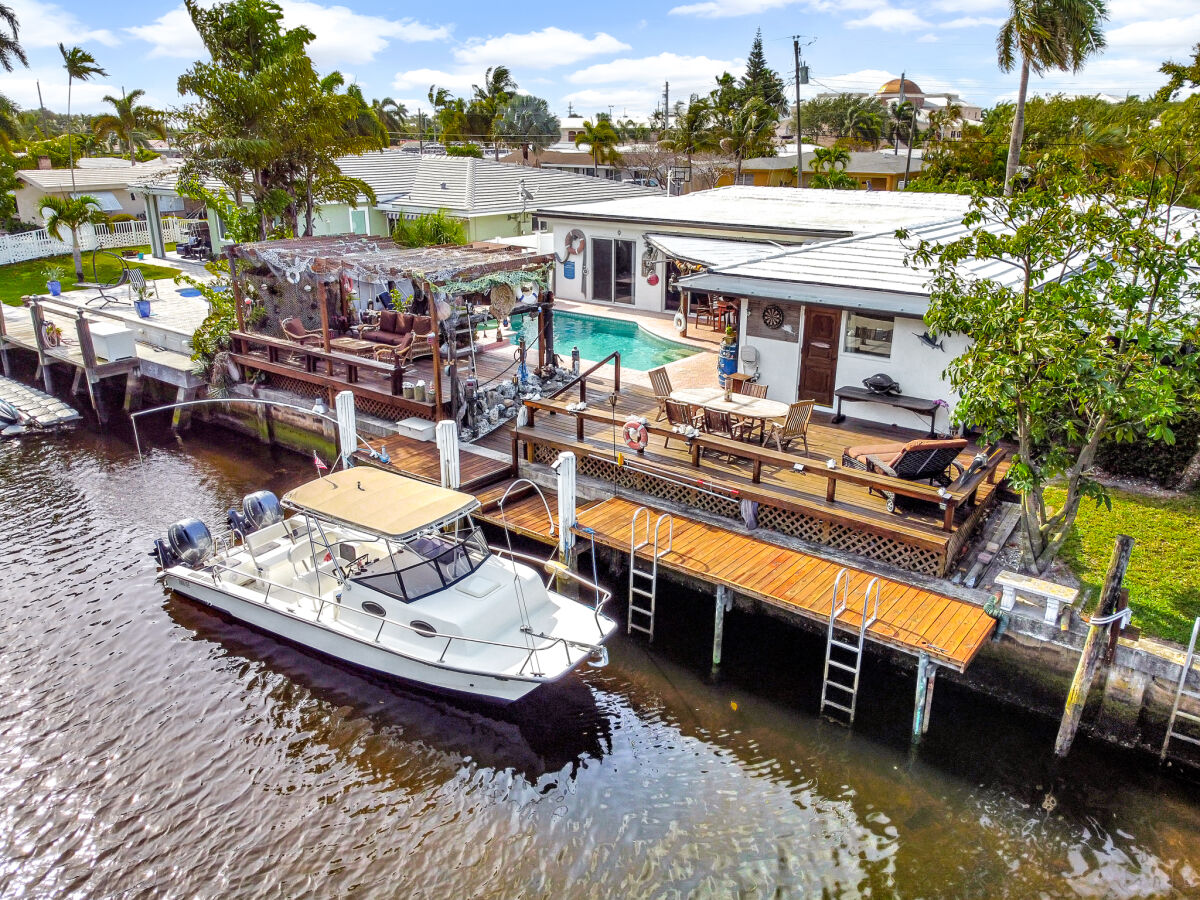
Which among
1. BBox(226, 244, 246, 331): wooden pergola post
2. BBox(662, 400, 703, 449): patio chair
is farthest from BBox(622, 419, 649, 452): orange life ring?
BBox(226, 244, 246, 331): wooden pergola post

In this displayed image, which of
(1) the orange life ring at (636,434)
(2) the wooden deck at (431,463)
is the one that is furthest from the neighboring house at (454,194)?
(1) the orange life ring at (636,434)

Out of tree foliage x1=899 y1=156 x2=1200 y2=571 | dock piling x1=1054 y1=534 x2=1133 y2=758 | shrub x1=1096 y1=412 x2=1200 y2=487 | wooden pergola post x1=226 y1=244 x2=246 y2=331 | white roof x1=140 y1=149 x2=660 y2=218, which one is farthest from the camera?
white roof x1=140 y1=149 x2=660 y2=218

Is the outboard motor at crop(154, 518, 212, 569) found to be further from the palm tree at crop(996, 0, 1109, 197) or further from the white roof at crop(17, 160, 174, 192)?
the white roof at crop(17, 160, 174, 192)

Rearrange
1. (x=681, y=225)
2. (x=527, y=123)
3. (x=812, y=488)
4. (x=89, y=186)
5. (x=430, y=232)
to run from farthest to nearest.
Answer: (x=527, y=123), (x=89, y=186), (x=430, y=232), (x=681, y=225), (x=812, y=488)

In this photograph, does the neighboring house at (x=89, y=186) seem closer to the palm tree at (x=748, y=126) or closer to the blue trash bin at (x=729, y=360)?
the palm tree at (x=748, y=126)

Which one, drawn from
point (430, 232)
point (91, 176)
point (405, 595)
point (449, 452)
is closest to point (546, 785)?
point (405, 595)

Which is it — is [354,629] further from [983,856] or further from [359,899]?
[983,856]

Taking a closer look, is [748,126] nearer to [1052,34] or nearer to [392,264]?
[1052,34]
